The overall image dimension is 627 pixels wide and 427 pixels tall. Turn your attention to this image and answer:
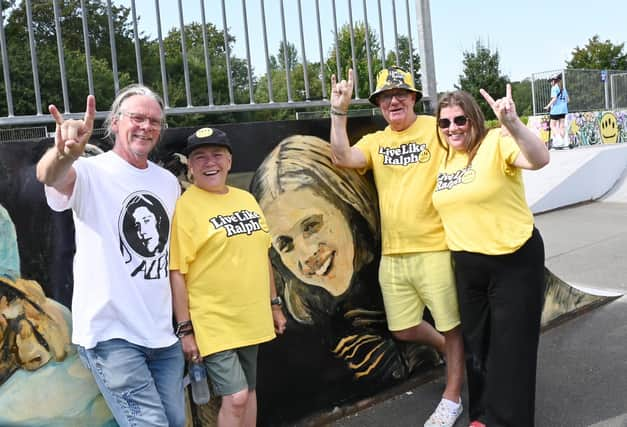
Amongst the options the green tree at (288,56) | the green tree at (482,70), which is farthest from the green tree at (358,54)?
the green tree at (482,70)

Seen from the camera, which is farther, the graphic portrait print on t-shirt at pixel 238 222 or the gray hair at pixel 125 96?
the graphic portrait print on t-shirt at pixel 238 222

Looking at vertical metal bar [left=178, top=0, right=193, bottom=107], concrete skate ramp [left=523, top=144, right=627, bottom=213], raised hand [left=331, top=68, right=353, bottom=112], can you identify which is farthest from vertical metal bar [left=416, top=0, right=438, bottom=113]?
concrete skate ramp [left=523, top=144, right=627, bottom=213]

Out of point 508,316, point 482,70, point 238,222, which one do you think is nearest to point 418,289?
point 508,316

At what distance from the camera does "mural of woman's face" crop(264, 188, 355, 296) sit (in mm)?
3641

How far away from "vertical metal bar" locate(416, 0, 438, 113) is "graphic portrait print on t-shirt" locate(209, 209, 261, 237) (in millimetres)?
2365

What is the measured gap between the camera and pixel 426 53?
15.3 ft

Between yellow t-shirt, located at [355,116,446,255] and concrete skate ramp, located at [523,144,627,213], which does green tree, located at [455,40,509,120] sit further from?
yellow t-shirt, located at [355,116,446,255]

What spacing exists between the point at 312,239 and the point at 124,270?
5.24 ft

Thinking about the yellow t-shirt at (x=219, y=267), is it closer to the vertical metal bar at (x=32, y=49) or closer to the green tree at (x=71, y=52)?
the vertical metal bar at (x=32, y=49)

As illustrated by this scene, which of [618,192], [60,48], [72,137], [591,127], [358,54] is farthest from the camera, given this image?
[591,127]

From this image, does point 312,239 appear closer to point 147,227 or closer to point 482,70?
point 147,227

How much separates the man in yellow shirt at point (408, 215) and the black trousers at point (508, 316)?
0.69 ft

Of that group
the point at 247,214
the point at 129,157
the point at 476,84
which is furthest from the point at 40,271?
the point at 476,84

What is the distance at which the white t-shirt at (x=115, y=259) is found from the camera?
2322 millimetres
